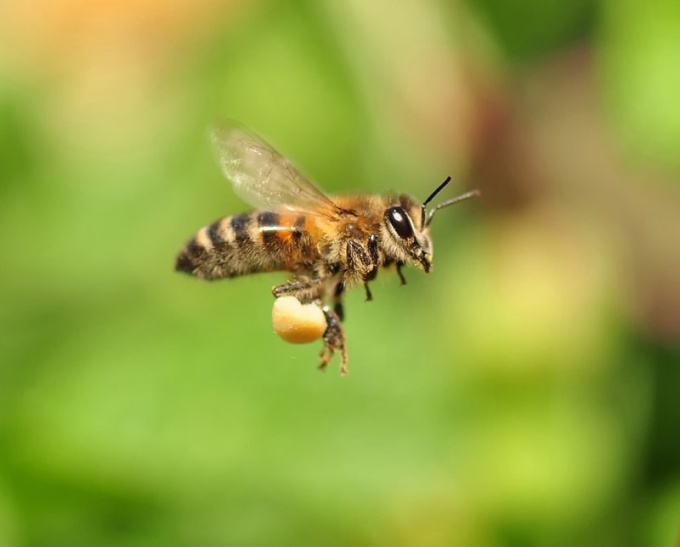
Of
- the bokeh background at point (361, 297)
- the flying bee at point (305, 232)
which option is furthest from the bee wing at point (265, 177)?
the bokeh background at point (361, 297)

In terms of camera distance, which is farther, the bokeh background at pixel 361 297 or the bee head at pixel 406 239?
the bokeh background at pixel 361 297

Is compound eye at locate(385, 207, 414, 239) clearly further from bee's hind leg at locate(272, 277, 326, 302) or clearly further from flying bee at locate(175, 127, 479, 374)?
bee's hind leg at locate(272, 277, 326, 302)

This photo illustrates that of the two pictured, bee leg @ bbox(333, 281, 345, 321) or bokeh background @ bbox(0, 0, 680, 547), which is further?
bokeh background @ bbox(0, 0, 680, 547)

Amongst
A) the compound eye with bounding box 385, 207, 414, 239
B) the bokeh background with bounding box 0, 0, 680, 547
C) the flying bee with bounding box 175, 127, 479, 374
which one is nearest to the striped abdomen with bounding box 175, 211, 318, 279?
the flying bee with bounding box 175, 127, 479, 374

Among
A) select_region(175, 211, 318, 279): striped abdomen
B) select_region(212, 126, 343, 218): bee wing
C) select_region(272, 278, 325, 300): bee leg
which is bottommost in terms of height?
select_region(272, 278, 325, 300): bee leg

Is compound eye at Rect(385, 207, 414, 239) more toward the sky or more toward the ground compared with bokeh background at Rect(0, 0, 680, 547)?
more toward the ground

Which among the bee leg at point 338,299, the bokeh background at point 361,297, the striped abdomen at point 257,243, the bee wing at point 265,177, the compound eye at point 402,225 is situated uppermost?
the bokeh background at point 361,297

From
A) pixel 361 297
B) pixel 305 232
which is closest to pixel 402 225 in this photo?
pixel 305 232

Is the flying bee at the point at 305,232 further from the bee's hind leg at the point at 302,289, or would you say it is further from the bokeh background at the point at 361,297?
the bokeh background at the point at 361,297
